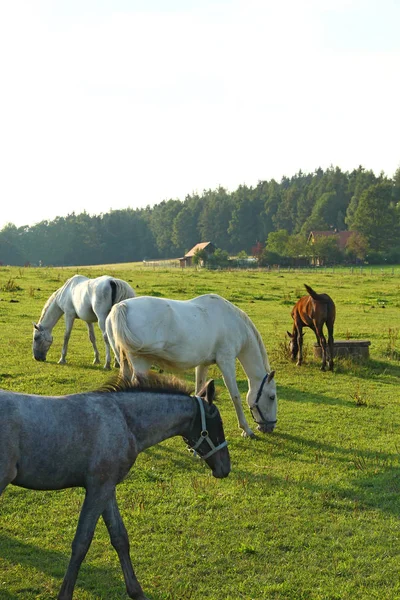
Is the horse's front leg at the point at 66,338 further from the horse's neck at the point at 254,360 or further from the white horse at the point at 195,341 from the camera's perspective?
the horse's neck at the point at 254,360

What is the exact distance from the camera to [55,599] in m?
4.85

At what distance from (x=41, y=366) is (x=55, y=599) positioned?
944 cm

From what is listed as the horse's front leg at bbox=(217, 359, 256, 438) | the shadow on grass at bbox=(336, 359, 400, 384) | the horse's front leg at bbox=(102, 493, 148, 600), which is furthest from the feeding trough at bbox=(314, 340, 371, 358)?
the horse's front leg at bbox=(102, 493, 148, 600)

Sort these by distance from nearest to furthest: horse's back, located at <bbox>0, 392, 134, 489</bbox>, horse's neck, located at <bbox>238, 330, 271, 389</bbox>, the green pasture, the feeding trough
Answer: horse's back, located at <bbox>0, 392, 134, 489</bbox>
the green pasture
horse's neck, located at <bbox>238, 330, 271, 389</bbox>
the feeding trough

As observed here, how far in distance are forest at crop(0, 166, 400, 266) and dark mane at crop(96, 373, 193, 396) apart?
79516mm

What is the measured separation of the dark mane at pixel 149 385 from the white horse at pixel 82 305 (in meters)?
8.23

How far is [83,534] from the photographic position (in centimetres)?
461

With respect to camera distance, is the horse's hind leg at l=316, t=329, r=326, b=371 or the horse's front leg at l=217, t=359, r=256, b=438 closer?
the horse's front leg at l=217, t=359, r=256, b=438

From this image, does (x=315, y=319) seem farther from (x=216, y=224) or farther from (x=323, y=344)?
(x=216, y=224)

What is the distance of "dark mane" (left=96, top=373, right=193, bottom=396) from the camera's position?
5230mm

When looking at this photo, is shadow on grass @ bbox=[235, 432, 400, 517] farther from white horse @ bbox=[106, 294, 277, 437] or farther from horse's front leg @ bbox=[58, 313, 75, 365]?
horse's front leg @ bbox=[58, 313, 75, 365]

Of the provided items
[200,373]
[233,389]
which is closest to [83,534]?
[233,389]

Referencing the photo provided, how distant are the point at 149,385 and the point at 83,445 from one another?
2.86 feet

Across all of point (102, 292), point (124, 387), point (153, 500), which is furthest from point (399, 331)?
point (124, 387)
